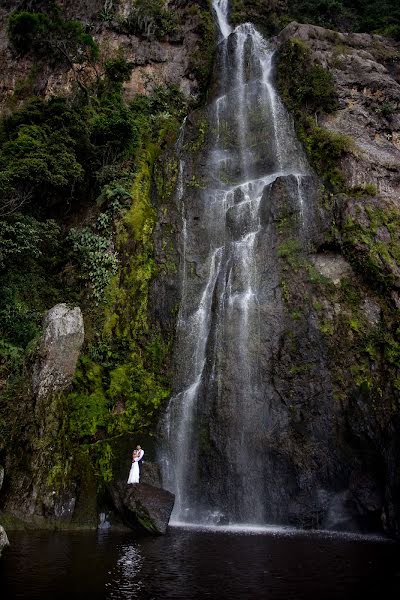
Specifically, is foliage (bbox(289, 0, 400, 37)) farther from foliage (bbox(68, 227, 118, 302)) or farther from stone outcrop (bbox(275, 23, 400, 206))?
foliage (bbox(68, 227, 118, 302))

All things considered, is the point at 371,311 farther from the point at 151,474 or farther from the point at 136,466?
the point at 136,466

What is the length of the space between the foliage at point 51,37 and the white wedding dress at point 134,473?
806 inches

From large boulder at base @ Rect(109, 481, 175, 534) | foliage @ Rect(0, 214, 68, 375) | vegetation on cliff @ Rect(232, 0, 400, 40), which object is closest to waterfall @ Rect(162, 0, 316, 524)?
large boulder at base @ Rect(109, 481, 175, 534)

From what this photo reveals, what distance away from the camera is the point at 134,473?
13.3 m

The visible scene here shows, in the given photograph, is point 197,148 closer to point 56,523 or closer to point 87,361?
point 87,361

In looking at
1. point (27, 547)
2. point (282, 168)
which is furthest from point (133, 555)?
point (282, 168)

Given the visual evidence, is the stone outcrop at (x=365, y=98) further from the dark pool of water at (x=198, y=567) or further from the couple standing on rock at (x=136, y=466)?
the dark pool of water at (x=198, y=567)

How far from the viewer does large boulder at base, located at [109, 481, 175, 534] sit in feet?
39.4

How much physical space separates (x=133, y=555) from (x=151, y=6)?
29.3 meters

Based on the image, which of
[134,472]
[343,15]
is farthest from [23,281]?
[343,15]

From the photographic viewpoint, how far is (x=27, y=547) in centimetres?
995

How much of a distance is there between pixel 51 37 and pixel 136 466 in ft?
75.5

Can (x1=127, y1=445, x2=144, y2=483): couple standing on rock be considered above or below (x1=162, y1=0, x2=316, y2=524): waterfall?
below

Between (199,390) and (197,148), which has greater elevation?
(197,148)
